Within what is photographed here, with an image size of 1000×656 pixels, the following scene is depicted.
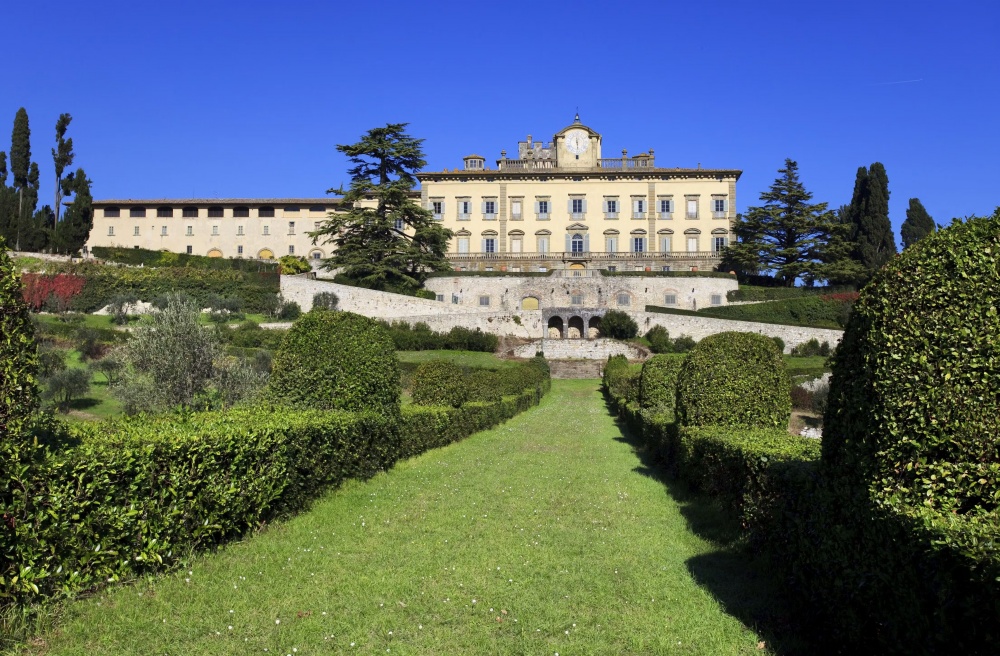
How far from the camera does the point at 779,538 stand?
5.44 m

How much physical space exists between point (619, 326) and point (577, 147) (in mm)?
22201

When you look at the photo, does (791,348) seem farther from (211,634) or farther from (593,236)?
(211,634)

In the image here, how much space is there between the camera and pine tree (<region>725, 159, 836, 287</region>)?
163ft

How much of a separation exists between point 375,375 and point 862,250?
4630 cm

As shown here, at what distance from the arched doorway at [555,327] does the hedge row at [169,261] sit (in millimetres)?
19350

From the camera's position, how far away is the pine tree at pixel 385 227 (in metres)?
46.6

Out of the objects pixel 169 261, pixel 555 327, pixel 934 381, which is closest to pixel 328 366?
pixel 934 381

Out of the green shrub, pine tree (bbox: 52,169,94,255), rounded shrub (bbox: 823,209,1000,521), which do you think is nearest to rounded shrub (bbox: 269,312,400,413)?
rounded shrub (bbox: 823,209,1000,521)

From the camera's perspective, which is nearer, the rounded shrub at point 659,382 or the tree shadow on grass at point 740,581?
the tree shadow on grass at point 740,581

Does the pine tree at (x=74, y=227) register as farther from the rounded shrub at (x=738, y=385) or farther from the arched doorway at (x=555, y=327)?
the rounded shrub at (x=738, y=385)

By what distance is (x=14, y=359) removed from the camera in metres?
4.29

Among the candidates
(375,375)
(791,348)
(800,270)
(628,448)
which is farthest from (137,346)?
(800,270)

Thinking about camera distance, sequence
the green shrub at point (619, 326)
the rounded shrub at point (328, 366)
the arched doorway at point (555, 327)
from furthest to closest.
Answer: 1. the arched doorway at point (555, 327)
2. the green shrub at point (619, 326)
3. the rounded shrub at point (328, 366)

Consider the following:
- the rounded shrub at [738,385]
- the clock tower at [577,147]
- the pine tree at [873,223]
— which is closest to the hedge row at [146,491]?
the rounded shrub at [738,385]
